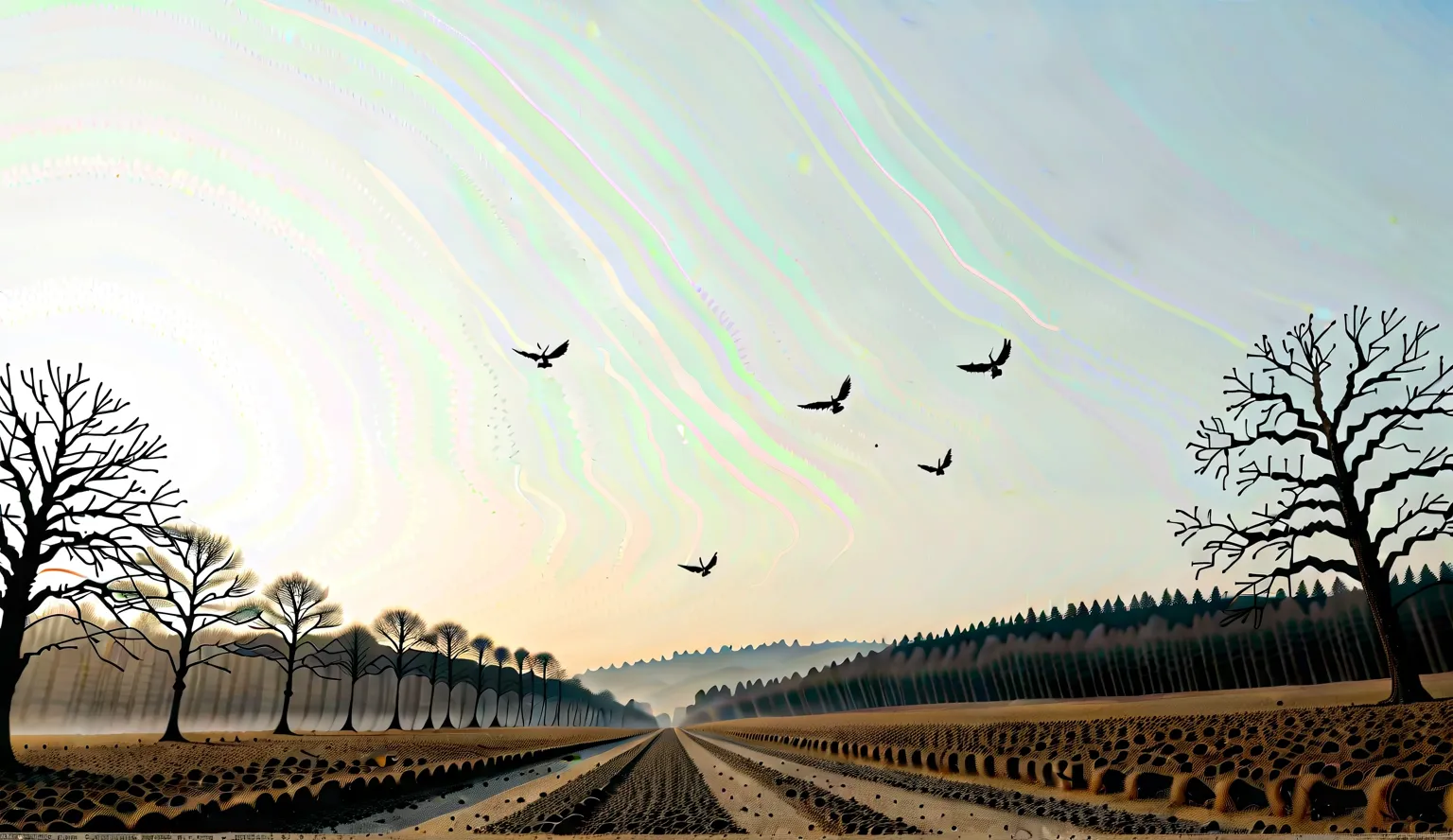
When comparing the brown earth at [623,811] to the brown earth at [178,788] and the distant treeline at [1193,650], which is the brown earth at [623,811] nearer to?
the brown earth at [178,788]

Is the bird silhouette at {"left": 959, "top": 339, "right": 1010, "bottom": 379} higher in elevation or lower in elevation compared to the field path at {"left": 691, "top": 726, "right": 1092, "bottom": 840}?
higher

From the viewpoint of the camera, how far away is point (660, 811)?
2144cm

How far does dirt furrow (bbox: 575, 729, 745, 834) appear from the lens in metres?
17.6

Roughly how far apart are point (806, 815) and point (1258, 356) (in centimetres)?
3050

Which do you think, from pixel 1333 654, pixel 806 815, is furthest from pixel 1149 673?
pixel 806 815

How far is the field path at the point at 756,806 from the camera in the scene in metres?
17.7

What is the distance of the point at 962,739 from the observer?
4144 centimetres

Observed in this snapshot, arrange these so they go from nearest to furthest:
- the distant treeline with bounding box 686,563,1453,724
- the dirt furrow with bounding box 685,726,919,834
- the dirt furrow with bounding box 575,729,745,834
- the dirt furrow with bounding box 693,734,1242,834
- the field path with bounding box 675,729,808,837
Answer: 1. the dirt furrow with bounding box 693,734,1242,834
2. the dirt furrow with bounding box 685,726,919,834
3. the dirt furrow with bounding box 575,729,745,834
4. the field path with bounding box 675,729,808,837
5. the distant treeline with bounding box 686,563,1453,724

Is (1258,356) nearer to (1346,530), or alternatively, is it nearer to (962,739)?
(1346,530)

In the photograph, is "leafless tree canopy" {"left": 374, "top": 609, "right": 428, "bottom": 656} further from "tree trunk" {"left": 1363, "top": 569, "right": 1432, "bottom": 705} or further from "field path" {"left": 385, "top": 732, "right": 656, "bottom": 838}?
"tree trunk" {"left": 1363, "top": 569, "right": 1432, "bottom": 705}

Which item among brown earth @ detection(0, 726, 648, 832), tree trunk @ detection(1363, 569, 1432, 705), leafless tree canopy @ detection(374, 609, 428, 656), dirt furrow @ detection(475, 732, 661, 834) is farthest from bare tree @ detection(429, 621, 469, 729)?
tree trunk @ detection(1363, 569, 1432, 705)

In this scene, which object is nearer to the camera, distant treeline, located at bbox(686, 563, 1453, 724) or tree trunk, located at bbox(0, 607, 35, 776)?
tree trunk, located at bbox(0, 607, 35, 776)

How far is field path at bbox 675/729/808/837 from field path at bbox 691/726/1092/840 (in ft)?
7.82

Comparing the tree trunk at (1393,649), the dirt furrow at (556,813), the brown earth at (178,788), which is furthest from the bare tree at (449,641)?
the tree trunk at (1393,649)
